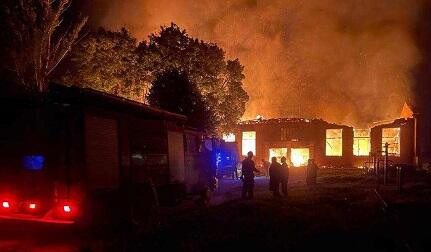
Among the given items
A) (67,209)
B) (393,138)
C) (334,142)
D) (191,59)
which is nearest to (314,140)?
(334,142)

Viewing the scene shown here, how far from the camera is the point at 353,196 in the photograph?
17.0 metres

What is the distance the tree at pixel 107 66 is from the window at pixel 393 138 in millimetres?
22838

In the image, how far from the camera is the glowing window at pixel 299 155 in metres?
44.2

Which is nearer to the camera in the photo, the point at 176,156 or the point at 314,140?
the point at 176,156

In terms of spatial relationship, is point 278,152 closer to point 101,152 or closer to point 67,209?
point 101,152

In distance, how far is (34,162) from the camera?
9.12 meters

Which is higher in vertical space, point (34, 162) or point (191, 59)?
point (191, 59)

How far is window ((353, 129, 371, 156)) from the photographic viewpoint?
141 ft

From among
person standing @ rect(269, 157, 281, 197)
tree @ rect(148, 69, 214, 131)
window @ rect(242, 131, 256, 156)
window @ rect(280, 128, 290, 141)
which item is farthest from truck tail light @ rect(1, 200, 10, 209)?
window @ rect(242, 131, 256, 156)

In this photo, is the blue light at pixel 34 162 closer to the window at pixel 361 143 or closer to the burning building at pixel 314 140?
the burning building at pixel 314 140

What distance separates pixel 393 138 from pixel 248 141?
13988 mm

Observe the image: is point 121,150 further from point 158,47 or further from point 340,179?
point 158,47

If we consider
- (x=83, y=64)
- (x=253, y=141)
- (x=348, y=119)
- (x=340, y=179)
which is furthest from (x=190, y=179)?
(x=348, y=119)

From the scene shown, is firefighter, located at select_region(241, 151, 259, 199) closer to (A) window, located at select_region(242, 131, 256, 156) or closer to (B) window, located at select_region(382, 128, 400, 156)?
(B) window, located at select_region(382, 128, 400, 156)
